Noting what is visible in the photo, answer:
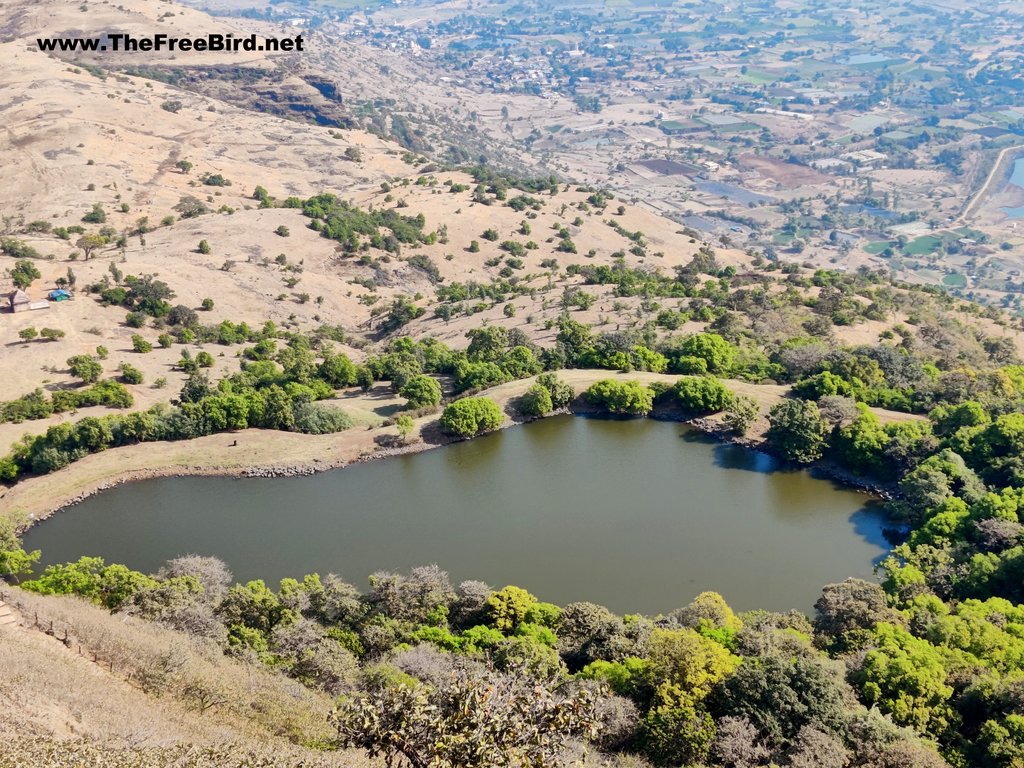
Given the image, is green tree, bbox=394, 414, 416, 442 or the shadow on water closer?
the shadow on water

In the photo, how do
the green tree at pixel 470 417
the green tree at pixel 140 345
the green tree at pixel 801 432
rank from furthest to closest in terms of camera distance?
the green tree at pixel 140 345 → the green tree at pixel 470 417 → the green tree at pixel 801 432

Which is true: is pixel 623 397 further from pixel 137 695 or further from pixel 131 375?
pixel 137 695

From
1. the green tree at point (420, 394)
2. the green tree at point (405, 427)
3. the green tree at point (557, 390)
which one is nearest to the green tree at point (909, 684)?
the green tree at point (557, 390)

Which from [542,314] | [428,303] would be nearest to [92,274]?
[428,303]

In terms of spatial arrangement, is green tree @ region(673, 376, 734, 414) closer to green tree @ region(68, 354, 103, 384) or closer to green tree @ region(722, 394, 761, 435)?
green tree @ region(722, 394, 761, 435)

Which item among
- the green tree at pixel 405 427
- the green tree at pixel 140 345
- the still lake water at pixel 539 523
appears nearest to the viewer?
the still lake water at pixel 539 523

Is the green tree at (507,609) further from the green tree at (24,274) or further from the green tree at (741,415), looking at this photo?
the green tree at (24,274)

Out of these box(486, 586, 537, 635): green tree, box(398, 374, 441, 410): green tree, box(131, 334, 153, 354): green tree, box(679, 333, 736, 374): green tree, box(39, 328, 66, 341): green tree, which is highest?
box(679, 333, 736, 374): green tree

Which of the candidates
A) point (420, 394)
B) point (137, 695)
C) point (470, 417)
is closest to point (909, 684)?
point (137, 695)

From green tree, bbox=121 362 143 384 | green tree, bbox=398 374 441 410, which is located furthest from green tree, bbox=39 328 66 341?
green tree, bbox=398 374 441 410
